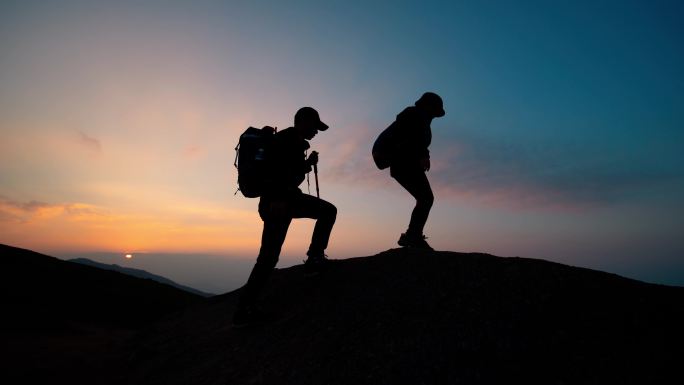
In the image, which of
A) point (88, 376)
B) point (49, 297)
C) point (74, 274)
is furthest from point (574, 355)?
point (74, 274)

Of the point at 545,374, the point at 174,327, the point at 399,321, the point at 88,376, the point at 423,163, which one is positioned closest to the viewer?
the point at 545,374

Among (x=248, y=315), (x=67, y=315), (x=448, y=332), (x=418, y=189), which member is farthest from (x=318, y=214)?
(x=67, y=315)

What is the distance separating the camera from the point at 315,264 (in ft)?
22.4

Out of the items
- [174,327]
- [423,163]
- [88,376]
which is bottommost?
[88,376]

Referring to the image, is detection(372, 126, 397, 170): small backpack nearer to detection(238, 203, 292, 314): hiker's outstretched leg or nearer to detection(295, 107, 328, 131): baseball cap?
detection(295, 107, 328, 131): baseball cap

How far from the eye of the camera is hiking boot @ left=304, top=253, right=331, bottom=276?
266 inches

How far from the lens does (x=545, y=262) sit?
18.8 feet

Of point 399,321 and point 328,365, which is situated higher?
point 399,321

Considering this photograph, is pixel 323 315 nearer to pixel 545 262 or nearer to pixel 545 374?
pixel 545 374

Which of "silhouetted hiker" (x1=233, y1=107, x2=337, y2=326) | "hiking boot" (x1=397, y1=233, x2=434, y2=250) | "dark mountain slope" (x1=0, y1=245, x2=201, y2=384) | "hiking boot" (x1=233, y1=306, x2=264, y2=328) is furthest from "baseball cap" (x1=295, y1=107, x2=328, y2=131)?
"dark mountain slope" (x1=0, y1=245, x2=201, y2=384)

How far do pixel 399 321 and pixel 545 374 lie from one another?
1.70 m

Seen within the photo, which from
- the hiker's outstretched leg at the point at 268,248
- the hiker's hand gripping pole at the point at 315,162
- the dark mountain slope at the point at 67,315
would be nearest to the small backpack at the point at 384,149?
the hiker's hand gripping pole at the point at 315,162

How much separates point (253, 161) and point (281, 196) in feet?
2.00

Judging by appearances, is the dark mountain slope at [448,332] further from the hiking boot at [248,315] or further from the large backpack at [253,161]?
the large backpack at [253,161]
